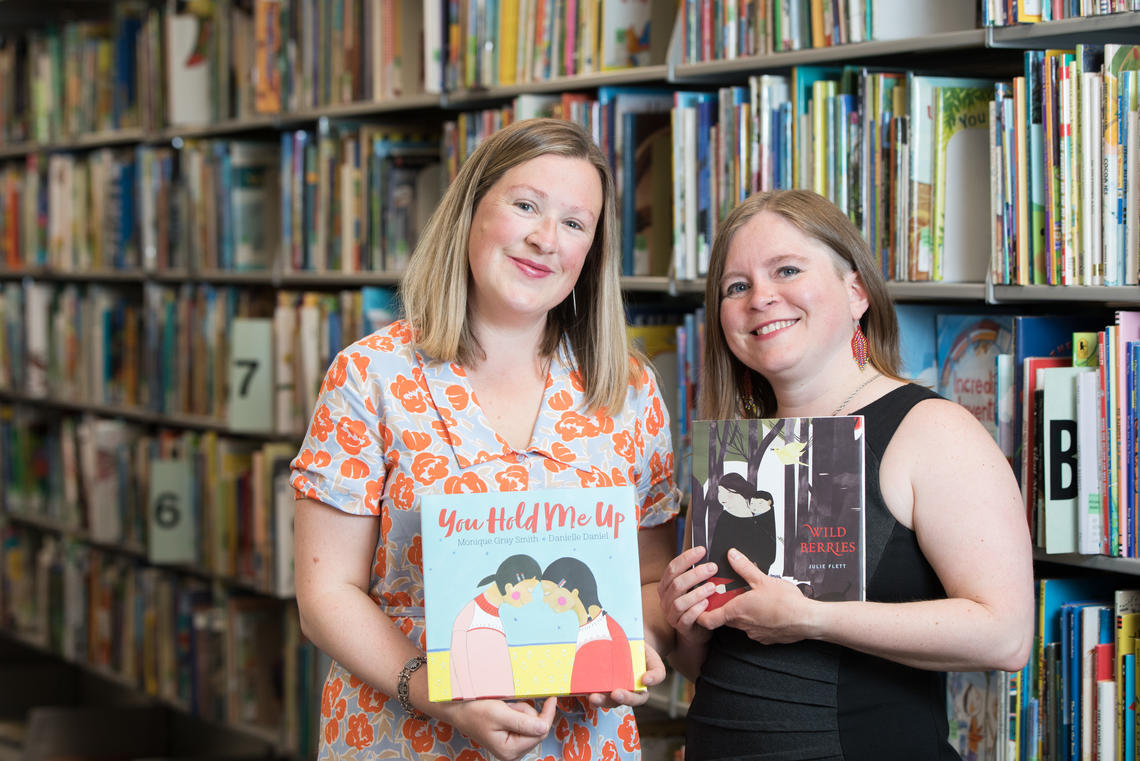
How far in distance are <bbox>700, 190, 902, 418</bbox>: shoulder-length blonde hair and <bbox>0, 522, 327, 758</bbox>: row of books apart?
82.3 inches

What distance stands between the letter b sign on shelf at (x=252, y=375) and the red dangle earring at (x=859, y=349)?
2.31 meters

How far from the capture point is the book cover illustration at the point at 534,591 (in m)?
1.43

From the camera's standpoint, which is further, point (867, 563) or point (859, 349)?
point (859, 349)

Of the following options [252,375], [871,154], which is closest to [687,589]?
[871,154]

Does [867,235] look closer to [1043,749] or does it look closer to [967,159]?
[967,159]

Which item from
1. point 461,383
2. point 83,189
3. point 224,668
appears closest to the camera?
point 461,383

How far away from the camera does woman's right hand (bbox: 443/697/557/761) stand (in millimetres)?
1424

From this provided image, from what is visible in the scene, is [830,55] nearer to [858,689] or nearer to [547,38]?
[547,38]

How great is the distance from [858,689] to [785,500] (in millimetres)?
240

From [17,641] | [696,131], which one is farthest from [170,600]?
[696,131]

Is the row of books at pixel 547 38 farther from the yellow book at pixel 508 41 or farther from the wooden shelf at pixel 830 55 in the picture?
the wooden shelf at pixel 830 55

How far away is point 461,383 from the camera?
1.63 metres

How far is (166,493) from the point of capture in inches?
156

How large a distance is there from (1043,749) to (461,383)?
1.06 m
